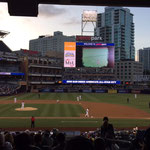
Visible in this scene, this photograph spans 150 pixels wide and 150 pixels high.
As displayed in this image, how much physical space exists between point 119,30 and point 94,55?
109 meters

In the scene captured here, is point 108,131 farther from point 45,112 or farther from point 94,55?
point 94,55

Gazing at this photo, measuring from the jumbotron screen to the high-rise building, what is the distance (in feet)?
321

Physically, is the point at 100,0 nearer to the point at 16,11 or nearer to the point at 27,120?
the point at 16,11

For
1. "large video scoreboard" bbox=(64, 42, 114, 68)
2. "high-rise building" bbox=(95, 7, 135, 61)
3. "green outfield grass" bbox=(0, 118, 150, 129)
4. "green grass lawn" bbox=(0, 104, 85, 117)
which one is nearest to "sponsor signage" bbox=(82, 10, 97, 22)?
"large video scoreboard" bbox=(64, 42, 114, 68)

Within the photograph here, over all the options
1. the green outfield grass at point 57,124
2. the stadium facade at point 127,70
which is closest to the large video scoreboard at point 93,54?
the green outfield grass at point 57,124

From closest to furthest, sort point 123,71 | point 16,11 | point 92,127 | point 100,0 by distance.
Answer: point 16,11
point 100,0
point 92,127
point 123,71

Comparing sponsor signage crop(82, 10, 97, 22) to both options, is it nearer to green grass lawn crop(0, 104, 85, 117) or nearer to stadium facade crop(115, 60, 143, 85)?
stadium facade crop(115, 60, 143, 85)

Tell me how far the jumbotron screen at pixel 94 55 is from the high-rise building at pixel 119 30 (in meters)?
97.8

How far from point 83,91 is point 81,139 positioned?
77.1 metres

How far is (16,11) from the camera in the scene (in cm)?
419

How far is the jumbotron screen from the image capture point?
75.3 m

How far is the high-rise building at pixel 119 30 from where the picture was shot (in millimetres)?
175875

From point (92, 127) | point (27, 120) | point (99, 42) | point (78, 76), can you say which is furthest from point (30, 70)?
point (92, 127)

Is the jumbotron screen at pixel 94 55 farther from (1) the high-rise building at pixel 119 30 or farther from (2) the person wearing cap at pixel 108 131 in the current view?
(1) the high-rise building at pixel 119 30
